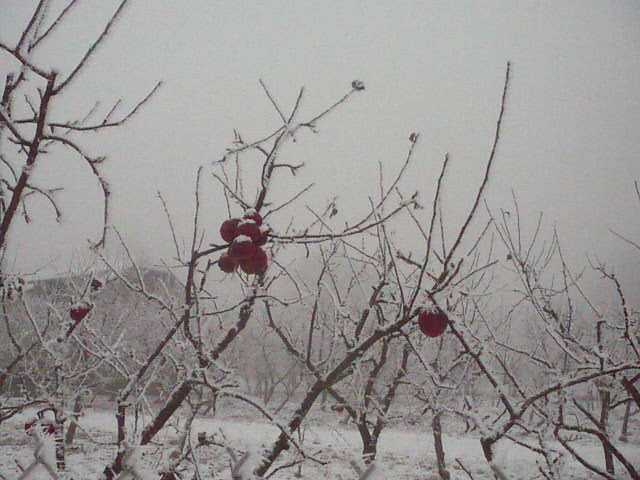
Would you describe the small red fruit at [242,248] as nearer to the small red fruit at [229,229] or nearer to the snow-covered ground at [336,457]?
the small red fruit at [229,229]

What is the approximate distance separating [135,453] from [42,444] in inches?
12.5

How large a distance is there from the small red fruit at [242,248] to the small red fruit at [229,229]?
0.38 feet

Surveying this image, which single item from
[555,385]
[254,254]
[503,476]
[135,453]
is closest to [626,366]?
[555,385]

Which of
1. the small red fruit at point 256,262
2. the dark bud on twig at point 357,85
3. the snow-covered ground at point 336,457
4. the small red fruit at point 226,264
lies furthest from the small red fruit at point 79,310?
the snow-covered ground at point 336,457


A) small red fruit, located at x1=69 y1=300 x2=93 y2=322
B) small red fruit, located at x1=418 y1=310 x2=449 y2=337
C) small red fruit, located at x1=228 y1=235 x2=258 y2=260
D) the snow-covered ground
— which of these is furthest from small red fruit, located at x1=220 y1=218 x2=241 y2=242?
the snow-covered ground

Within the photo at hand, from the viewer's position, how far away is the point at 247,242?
4.43 ft

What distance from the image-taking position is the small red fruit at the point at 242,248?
4.40 ft

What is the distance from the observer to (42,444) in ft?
3.76

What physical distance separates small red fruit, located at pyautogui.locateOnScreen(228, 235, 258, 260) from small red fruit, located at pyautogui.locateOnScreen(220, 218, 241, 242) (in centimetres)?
12

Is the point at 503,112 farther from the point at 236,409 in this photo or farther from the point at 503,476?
the point at 236,409

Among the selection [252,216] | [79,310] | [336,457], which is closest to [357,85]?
[252,216]

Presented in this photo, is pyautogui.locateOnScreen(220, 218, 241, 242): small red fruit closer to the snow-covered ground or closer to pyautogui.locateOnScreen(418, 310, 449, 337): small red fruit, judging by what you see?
pyautogui.locateOnScreen(418, 310, 449, 337): small red fruit

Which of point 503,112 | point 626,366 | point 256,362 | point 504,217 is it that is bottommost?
point 626,366

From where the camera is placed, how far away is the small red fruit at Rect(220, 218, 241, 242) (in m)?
1.47
